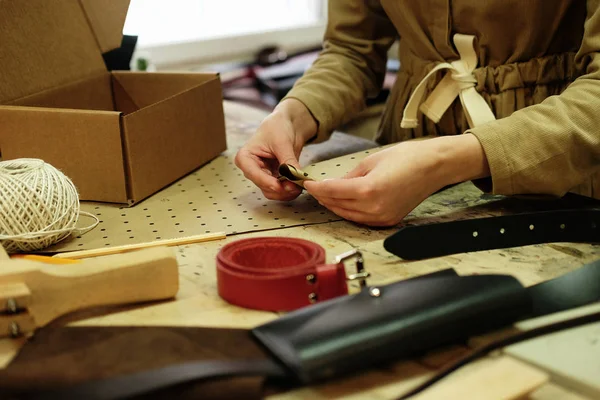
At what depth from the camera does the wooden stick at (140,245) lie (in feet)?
2.55

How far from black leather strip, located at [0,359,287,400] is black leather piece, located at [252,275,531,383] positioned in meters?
0.03

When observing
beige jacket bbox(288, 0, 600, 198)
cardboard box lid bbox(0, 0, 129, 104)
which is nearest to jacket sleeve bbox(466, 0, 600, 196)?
beige jacket bbox(288, 0, 600, 198)

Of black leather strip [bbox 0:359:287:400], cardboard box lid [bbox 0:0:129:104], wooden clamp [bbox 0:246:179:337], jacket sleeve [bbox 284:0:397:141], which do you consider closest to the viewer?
black leather strip [bbox 0:359:287:400]

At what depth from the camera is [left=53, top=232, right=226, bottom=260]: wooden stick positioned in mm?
776

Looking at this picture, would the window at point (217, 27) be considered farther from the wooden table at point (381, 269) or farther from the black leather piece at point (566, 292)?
the black leather piece at point (566, 292)

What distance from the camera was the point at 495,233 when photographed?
0.76m

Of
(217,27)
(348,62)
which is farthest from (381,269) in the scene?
(217,27)

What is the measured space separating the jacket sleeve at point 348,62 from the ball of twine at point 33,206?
1.51 feet

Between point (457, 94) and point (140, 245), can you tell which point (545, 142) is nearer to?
point (457, 94)

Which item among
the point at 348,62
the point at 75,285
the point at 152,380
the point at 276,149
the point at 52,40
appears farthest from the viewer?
the point at 348,62

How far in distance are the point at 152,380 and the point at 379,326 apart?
18cm

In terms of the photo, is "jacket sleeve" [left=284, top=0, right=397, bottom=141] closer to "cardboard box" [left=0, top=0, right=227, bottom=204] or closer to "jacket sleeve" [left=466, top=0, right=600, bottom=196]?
"cardboard box" [left=0, top=0, right=227, bottom=204]

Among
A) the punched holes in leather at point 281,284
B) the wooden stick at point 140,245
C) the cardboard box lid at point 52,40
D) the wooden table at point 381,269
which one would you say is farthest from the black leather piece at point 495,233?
the cardboard box lid at point 52,40

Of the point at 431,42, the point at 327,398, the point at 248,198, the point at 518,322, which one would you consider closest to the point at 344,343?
the point at 327,398
